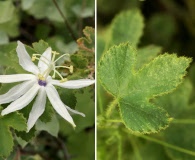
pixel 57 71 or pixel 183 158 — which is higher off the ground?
pixel 57 71

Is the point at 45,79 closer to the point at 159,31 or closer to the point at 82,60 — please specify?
the point at 82,60

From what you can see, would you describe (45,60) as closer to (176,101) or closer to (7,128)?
(7,128)

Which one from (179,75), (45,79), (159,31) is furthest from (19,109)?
(159,31)

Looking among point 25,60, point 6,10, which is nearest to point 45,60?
point 25,60

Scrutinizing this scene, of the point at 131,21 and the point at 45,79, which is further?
the point at 131,21

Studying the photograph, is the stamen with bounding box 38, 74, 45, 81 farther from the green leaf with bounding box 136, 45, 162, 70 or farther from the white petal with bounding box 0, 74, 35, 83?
the green leaf with bounding box 136, 45, 162, 70

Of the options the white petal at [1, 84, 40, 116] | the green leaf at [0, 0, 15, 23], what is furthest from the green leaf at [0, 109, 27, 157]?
the green leaf at [0, 0, 15, 23]

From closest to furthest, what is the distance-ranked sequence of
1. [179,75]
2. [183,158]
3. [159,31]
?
[179,75], [183,158], [159,31]
